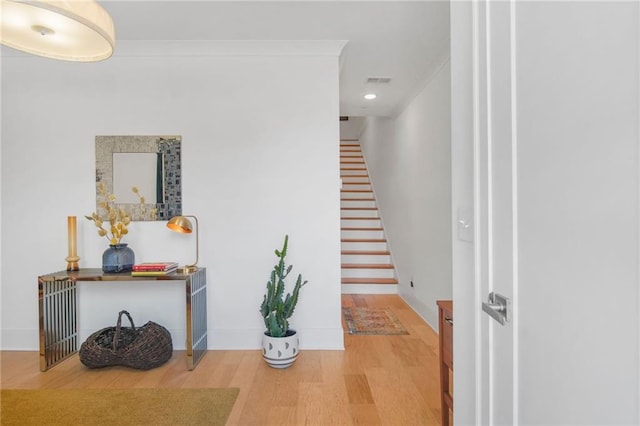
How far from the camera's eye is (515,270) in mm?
894

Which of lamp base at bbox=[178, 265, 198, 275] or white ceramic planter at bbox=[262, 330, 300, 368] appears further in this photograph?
lamp base at bbox=[178, 265, 198, 275]

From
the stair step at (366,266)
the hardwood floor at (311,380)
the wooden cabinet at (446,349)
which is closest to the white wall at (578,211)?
the wooden cabinet at (446,349)

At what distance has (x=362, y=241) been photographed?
542cm

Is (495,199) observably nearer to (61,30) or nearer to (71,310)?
(61,30)

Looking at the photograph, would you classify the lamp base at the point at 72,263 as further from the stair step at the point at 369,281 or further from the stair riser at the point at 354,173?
the stair riser at the point at 354,173

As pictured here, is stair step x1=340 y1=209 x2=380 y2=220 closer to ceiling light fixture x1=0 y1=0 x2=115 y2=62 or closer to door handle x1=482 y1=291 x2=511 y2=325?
ceiling light fixture x1=0 y1=0 x2=115 y2=62

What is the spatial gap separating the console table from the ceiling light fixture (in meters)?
1.58

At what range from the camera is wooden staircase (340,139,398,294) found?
4.79 meters

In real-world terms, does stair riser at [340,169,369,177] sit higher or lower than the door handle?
higher

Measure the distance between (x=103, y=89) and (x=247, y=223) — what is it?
1.66 metres

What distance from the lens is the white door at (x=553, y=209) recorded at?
0.60 m

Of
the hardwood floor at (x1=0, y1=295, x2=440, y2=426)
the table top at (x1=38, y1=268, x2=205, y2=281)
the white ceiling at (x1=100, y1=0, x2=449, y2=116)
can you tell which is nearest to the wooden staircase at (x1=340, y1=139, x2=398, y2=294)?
the hardwood floor at (x1=0, y1=295, x2=440, y2=426)

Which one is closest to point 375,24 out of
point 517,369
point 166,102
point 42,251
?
point 166,102

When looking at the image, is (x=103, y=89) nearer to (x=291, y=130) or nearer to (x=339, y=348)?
(x=291, y=130)
